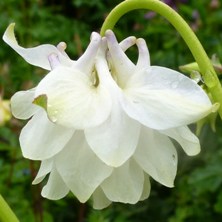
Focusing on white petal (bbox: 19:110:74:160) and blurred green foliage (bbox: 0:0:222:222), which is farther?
blurred green foliage (bbox: 0:0:222:222)

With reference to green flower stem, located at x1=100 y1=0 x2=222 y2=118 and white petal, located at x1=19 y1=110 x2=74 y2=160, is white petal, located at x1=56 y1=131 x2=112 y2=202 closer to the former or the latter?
white petal, located at x1=19 y1=110 x2=74 y2=160

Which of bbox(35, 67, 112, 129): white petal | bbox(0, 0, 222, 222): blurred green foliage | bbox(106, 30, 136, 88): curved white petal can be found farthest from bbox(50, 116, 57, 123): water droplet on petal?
bbox(0, 0, 222, 222): blurred green foliage

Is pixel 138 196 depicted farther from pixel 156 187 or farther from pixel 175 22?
pixel 156 187

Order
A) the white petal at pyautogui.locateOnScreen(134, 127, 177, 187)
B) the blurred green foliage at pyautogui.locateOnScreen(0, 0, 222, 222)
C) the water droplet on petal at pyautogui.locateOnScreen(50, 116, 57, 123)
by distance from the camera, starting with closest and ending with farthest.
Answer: the water droplet on petal at pyautogui.locateOnScreen(50, 116, 57, 123) < the white petal at pyautogui.locateOnScreen(134, 127, 177, 187) < the blurred green foliage at pyautogui.locateOnScreen(0, 0, 222, 222)

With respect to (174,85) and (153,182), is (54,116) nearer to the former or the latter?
(174,85)

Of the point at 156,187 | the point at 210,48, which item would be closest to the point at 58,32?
the point at 210,48

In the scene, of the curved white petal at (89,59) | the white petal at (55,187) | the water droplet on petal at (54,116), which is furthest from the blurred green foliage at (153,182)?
the water droplet on petal at (54,116)

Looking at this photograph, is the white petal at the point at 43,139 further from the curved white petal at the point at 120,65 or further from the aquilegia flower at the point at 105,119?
the curved white petal at the point at 120,65
